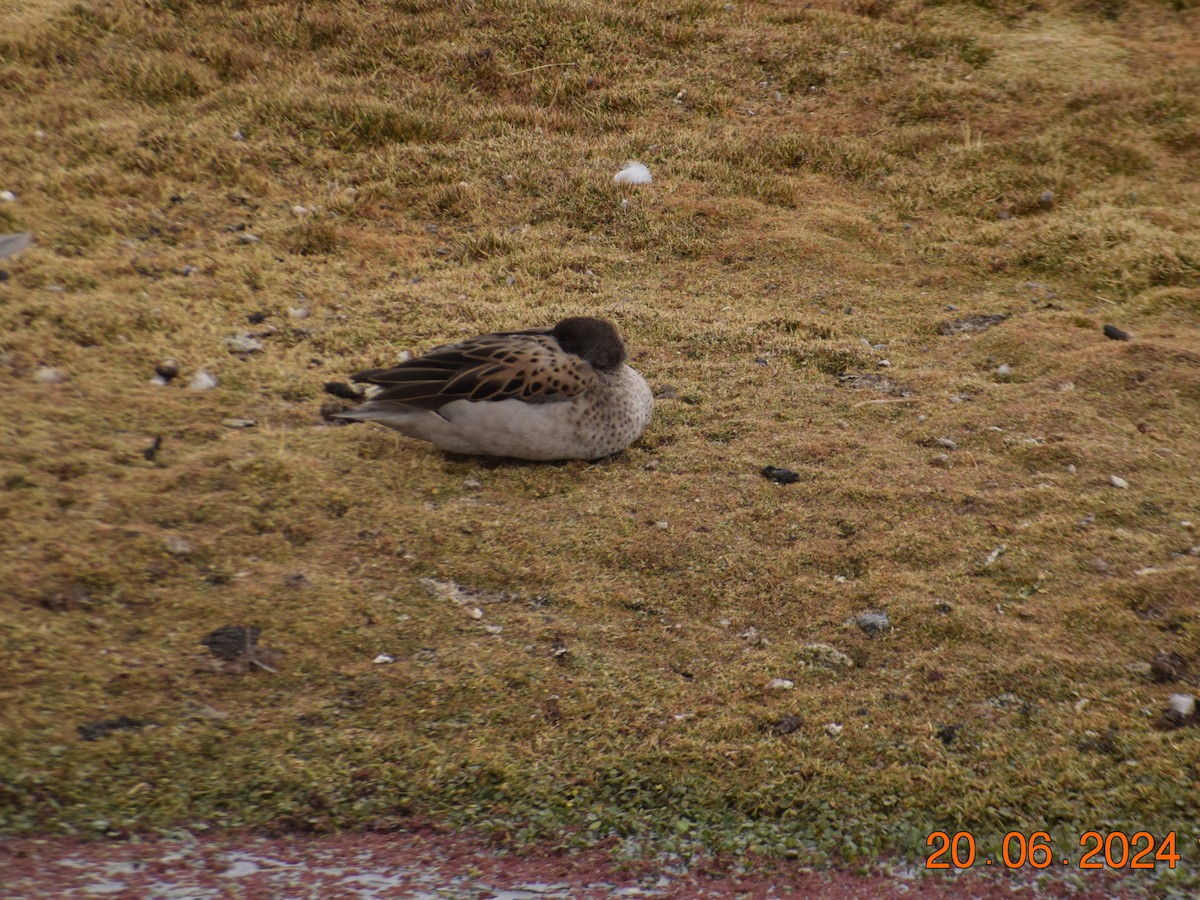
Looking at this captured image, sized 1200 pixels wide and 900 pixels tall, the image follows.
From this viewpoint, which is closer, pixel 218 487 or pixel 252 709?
pixel 252 709

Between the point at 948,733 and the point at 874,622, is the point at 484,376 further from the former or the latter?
the point at 948,733

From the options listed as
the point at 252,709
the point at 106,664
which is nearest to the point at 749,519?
the point at 252,709

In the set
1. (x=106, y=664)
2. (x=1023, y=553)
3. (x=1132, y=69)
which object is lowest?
(x=1023, y=553)

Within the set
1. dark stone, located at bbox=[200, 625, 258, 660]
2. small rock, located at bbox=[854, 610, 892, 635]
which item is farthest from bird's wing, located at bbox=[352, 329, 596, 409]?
small rock, located at bbox=[854, 610, 892, 635]

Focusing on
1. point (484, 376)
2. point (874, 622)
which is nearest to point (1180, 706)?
point (874, 622)

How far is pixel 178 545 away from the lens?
4152 mm

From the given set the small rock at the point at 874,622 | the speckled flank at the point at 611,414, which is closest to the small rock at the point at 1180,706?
the small rock at the point at 874,622

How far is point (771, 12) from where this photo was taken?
10312mm

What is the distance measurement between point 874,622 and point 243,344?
369 cm

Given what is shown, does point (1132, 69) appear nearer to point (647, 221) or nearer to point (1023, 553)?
point (647, 221)

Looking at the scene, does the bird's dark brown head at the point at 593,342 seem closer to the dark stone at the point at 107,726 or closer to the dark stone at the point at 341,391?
the dark stone at the point at 341,391

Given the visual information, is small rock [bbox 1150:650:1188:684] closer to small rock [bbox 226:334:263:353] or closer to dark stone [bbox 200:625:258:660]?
dark stone [bbox 200:625:258:660]

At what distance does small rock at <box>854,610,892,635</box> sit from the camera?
406 centimetres

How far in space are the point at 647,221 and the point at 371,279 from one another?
2.12m
